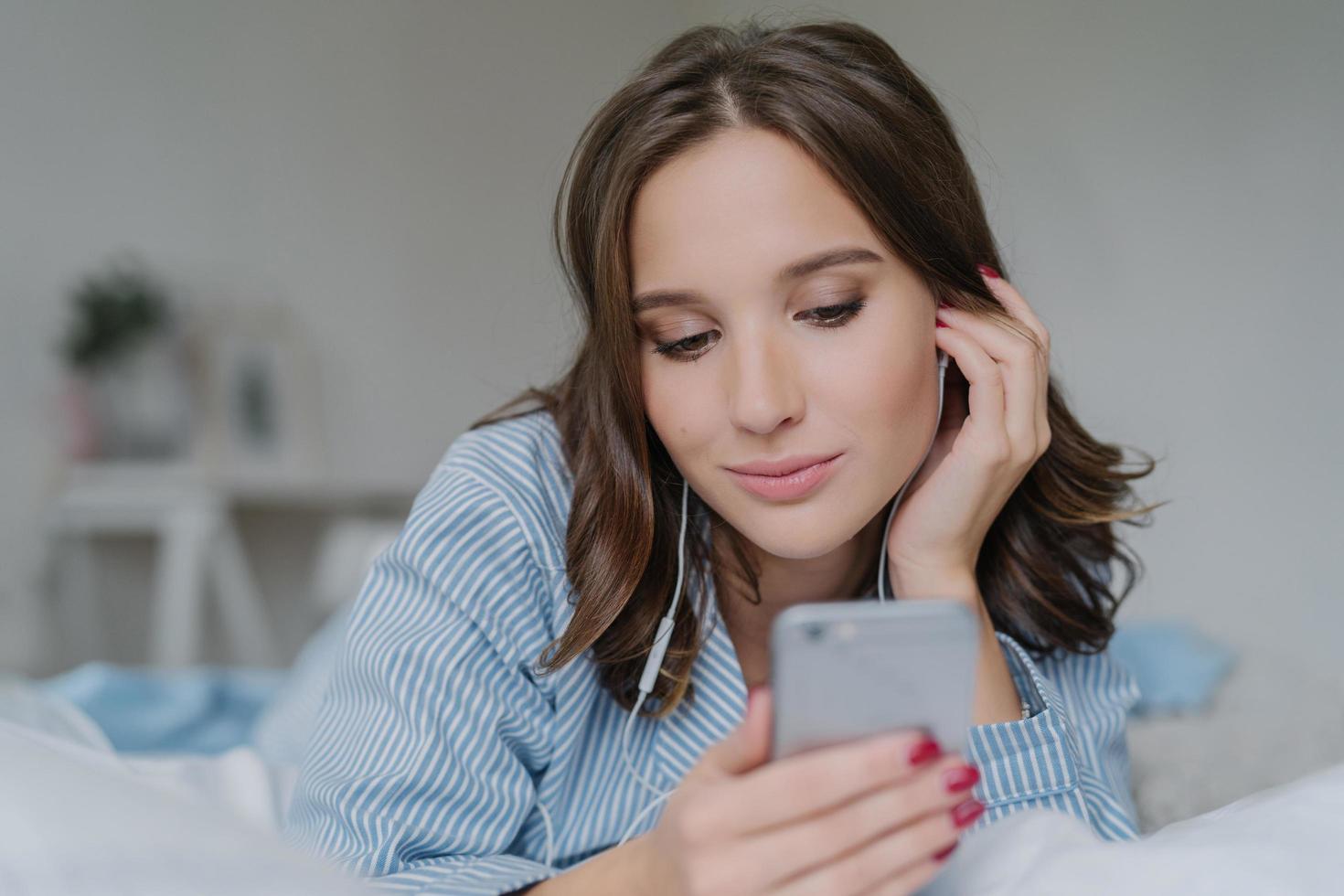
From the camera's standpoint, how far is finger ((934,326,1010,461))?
1.07 meters

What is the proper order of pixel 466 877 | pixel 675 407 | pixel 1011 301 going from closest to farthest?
1. pixel 466 877
2. pixel 675 407
3. pixel 1011 301

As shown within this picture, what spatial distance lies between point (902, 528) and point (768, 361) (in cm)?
29

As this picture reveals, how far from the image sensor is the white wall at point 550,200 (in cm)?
226

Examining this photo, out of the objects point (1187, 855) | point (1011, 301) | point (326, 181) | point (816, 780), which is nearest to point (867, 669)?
point (816, 780)

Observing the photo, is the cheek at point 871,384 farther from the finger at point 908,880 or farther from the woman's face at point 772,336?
the finger at point 908,880

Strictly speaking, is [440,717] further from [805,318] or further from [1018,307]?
[1018,307]

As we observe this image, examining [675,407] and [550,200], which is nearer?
[675,407]

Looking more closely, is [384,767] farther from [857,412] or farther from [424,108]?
[424,108]

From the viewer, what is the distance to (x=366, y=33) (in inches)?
150

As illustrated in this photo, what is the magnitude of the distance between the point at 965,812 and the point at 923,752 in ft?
0.20

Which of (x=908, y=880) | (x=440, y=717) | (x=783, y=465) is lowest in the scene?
(x=440, y=717)

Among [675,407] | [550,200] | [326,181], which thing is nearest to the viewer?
[675,407]

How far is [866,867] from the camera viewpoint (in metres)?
0.58

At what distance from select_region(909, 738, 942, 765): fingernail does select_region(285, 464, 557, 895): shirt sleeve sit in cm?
43
